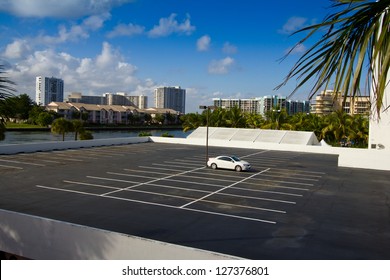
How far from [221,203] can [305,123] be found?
152 feet

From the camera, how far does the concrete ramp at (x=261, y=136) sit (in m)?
47.1

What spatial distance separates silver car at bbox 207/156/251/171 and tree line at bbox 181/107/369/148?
19387 mm

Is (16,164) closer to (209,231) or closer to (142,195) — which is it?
(142,195)

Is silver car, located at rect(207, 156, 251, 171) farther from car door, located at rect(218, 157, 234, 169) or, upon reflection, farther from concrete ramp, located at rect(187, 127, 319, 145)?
concrete ramp, located at rect(187, 127, 319, 145)

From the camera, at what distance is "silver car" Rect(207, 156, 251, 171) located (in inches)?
1052

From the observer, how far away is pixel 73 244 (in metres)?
9.76

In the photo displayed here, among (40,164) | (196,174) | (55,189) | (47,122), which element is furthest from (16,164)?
(47,122)

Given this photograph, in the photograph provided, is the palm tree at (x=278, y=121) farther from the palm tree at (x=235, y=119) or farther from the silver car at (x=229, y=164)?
the silver car at (x=229, y=164)

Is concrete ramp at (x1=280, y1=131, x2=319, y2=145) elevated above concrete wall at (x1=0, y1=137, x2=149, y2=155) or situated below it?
above

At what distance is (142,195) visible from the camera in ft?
58.8

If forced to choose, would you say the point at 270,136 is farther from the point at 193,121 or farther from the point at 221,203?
the point at 221,203

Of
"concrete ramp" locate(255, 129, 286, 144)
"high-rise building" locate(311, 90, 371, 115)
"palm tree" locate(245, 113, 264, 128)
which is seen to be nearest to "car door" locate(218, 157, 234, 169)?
"concrete ramp" locate(255, 129, 286, 144)

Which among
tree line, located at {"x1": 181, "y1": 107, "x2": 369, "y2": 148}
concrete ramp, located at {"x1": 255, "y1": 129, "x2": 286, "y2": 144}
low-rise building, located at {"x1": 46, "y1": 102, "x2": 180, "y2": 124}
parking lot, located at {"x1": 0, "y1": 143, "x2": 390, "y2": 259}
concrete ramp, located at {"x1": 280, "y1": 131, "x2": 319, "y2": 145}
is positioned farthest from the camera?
low-rise building, located at {"x1": 46, "y1": 102, "x2": 180, "y2": 124}
